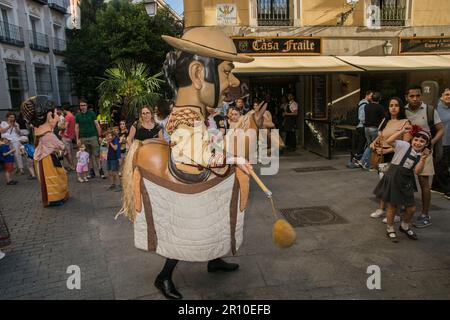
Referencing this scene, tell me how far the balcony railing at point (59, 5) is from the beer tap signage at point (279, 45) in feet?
57.0

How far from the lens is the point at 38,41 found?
21234 millimetres

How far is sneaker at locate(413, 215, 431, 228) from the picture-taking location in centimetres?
442

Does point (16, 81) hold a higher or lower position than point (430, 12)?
lower

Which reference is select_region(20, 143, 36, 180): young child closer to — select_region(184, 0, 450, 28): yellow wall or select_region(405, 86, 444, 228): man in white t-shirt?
select_region(184, 0, 450, 28): yellow wall

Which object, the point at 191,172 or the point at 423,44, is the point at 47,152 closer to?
the point at 191,172

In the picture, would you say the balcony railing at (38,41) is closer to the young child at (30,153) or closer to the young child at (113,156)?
the young child at (30,153)

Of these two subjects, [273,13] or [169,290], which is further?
[273,13]

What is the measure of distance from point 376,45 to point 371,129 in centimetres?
502

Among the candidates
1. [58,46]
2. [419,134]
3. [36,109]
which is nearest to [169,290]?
[419,134]

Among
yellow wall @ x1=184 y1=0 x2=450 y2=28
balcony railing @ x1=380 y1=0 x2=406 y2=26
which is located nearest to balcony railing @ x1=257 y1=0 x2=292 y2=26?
yellow wall @ x1=184 y1=0 x2=450 y2=28

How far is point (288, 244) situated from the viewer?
2.58m

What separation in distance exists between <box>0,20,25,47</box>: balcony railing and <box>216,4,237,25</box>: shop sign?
12110 mm

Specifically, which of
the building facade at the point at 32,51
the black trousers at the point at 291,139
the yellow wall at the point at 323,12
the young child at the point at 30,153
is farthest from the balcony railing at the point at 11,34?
the black trousers at the point at 291,139

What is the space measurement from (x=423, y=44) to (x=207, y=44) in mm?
11361
